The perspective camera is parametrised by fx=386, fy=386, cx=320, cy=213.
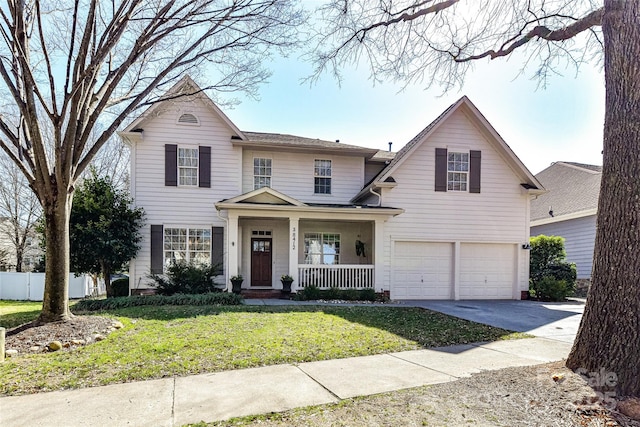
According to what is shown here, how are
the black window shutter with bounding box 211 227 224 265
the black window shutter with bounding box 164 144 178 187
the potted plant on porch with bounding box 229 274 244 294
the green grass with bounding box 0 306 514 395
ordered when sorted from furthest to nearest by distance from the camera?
the black window shutter with bounding box 211 227 224 265 → the black window shutter with bounding box 164 144 178 187 → the potted plant on porch with bounding box 229 274 244 294 → the green grass with bounding box 0 306 514 395

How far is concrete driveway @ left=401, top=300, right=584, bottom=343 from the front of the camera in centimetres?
798

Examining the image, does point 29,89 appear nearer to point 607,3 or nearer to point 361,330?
point 361,330

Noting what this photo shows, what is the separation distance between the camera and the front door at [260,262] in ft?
47.4

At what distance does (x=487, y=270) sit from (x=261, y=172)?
9175 mm

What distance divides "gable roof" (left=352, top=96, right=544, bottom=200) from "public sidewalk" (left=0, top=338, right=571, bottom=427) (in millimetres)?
8685

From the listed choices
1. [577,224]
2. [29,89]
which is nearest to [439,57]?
[29,89]

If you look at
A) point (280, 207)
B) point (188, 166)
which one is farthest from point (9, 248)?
point (280, 207)

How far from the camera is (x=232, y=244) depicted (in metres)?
12.7

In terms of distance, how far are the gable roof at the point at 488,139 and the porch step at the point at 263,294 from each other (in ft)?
15.9

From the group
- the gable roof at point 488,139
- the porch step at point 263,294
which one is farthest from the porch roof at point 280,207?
the porch step at point 263,294

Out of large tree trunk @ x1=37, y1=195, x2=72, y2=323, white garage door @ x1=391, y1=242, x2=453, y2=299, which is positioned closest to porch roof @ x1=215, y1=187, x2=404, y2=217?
white garage door @ x1=391, y1=242, x2=453, y2=299

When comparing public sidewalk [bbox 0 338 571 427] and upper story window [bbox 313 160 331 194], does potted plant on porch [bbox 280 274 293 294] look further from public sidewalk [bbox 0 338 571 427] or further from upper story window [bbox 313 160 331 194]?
public sidewalk [bbox 0 338 571 427]

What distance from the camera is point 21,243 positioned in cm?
2008

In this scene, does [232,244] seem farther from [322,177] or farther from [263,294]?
[322,177]
